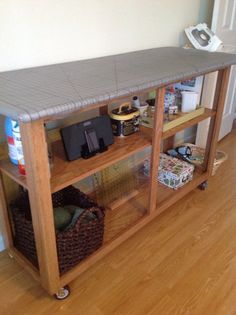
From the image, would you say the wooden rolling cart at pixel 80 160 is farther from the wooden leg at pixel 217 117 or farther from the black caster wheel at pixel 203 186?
the black caster wheel at pixel 203 186

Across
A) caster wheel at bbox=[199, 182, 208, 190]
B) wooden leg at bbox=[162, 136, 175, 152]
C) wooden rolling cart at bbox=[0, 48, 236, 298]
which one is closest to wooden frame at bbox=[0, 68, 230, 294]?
wooden rolling cart at bbox=[0, 48, 236, 298]

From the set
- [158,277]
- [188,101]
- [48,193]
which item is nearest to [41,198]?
[48,193]

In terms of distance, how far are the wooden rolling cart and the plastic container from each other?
0.08 metres

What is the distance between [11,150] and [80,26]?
2.28ft

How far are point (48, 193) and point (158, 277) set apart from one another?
697 millimetres

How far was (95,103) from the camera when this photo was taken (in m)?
0.98

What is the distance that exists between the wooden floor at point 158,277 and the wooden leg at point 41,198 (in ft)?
0.49

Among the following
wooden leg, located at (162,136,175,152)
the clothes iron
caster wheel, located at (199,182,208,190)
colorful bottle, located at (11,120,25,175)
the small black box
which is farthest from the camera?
wooden leg, located at (162,136,175,152)

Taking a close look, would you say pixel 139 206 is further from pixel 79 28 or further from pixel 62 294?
pixel 79 28

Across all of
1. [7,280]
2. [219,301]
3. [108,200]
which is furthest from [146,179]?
[7,280]

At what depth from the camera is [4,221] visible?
135cm

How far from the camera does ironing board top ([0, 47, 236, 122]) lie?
35.2 inches

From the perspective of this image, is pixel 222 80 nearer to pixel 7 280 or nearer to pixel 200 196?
pixel 200 196

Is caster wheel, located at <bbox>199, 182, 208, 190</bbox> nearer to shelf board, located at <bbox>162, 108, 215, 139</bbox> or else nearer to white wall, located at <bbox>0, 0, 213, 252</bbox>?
shelf board, located at <bbox>162, 108, 215, 139</bbox>
